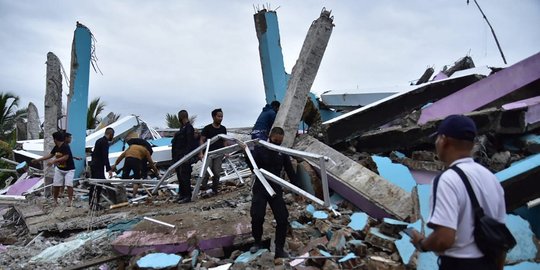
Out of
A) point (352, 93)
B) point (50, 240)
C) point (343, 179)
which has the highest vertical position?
point (352, 93)

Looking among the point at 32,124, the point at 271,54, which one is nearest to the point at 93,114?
the point at 32,124

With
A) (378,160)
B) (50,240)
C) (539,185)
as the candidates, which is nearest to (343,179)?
(378,160)

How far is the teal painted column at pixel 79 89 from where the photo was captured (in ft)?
30.1

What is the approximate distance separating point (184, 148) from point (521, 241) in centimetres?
453

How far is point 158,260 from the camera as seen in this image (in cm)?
393

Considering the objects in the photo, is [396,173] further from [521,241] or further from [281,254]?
[281,254]

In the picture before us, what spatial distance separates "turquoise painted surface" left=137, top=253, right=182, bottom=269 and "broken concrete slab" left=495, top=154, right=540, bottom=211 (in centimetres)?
313

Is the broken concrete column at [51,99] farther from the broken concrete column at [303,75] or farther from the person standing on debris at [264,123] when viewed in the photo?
the broken concrete column at [303,75]

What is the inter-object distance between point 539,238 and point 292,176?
2.37 meters

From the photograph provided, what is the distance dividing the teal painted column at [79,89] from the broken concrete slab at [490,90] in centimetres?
693

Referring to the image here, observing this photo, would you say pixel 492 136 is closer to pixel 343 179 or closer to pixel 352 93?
pixel 343 179

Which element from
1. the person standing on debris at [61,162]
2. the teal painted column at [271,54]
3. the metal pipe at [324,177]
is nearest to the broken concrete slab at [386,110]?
the metal pipe at [324,177]

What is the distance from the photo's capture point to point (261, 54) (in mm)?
9102

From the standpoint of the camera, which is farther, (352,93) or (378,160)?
(352,93)
